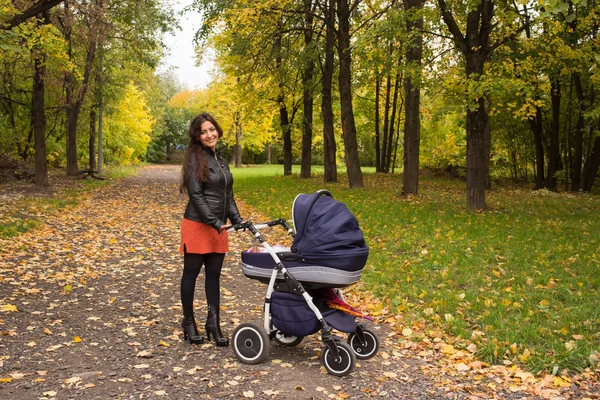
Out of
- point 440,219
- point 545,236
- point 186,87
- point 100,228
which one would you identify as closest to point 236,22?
point 100,228

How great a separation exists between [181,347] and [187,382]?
814 mm

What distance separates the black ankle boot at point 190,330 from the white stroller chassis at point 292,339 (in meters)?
0.53

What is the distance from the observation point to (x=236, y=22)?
1602 centimetres

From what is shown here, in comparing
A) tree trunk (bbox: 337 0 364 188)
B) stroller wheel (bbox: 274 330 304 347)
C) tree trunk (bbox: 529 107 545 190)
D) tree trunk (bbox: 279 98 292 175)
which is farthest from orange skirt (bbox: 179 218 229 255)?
tree trunk (bbox: 279 98 292 175)

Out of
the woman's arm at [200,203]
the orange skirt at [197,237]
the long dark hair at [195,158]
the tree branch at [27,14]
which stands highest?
the tree branch at [27,14]

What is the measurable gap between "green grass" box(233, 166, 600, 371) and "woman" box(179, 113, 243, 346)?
227 centimetres

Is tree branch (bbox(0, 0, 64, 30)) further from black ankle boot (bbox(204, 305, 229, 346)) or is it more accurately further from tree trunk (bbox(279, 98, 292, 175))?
tree trunk (bbox(279, 98, 292, 175))

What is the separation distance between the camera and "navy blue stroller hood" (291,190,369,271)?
4.32 meters

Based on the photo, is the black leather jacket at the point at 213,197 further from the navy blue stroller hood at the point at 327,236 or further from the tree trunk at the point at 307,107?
the tree trunk at the point at 307,107

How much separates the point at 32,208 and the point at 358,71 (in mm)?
15697

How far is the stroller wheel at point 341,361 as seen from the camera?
439 cm

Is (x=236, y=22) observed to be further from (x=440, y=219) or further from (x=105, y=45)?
(x=105, y=45)

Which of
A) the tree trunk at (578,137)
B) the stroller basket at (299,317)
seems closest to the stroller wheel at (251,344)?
the stroller basket at (299,317)

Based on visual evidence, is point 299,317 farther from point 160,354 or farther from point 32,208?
point 32,208
